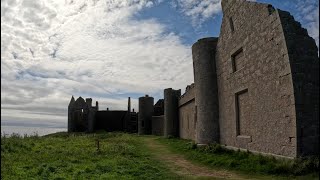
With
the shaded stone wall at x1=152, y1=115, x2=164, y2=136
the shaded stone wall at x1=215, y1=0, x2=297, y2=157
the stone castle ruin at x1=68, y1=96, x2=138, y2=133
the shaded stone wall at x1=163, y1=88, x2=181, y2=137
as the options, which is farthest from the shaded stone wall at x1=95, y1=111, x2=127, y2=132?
the shaded stone wall at x1=215, y1=0, x2=297, y2=157

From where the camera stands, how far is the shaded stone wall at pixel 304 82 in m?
9.69

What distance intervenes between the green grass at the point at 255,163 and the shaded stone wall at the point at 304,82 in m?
0.55

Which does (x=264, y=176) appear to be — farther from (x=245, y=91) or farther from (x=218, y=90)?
(x=218, y=90)

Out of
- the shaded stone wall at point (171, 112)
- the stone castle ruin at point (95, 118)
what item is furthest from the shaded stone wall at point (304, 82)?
the stone castle ruin at point (95, 118)

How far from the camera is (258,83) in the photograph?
40.2 feet

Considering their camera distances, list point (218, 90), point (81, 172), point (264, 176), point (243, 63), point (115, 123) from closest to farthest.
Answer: point (264, 176) → point (81, 172) → point (243, 63) → point (218, 90) → point (115, 123)

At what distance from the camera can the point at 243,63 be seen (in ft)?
45.0

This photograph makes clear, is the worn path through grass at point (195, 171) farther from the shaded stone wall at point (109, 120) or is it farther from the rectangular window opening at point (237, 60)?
the shaded stone wall at point (109, 120)

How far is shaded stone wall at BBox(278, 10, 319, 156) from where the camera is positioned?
381 inches

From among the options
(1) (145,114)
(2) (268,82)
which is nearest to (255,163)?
(2) (268,82)

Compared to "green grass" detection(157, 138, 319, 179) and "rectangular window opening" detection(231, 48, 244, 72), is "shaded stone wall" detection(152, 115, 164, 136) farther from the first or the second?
"rectangular window opening" detection(231, 48, 244, 72)

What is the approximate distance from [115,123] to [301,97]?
41299 mm

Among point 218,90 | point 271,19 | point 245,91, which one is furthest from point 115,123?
point 271,19

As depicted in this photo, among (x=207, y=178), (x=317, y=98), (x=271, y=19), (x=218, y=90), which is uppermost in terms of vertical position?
A: (x=271, y=19)
